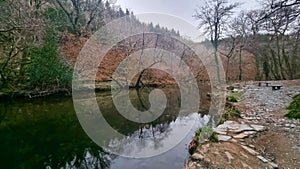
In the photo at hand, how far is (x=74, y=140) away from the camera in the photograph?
564 centimetres

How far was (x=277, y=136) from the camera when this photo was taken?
4.16 meters

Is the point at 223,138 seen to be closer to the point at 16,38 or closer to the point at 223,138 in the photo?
the point at 223,138

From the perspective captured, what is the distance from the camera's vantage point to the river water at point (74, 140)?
4434 millimetres

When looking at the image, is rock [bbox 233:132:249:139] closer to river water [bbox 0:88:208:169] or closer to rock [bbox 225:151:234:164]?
rock [bbox 225:151:234:164]

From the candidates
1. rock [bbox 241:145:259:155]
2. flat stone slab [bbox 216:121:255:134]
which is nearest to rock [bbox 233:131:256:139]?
flat stone slab [bbox 216:121:255:134]

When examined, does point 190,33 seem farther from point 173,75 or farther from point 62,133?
point 62,133

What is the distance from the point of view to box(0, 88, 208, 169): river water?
4.43 m

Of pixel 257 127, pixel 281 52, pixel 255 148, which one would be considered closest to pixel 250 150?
pixel 255 148

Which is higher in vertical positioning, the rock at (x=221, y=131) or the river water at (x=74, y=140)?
the rock at (x=221, y=131)

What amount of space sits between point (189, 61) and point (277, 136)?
17561 millimetres

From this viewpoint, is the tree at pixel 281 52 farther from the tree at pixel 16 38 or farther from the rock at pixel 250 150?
the tree at pixel 16 38

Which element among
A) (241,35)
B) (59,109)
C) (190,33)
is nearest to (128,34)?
(190,33)

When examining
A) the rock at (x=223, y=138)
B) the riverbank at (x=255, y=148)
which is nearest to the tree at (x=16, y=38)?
the rock at (x=223, y=138)

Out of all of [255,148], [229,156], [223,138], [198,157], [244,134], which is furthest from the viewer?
[244,134]
